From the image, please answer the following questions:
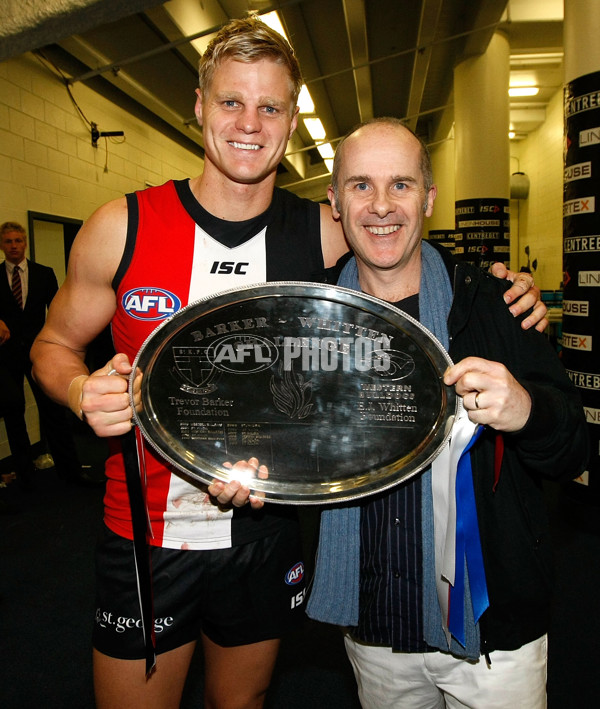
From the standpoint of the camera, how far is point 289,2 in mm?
4992

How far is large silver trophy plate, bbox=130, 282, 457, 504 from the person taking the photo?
1.03 metres

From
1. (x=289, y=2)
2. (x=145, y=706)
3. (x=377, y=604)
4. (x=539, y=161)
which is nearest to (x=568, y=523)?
(x=377, y=604)

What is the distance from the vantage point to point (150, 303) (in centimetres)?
133

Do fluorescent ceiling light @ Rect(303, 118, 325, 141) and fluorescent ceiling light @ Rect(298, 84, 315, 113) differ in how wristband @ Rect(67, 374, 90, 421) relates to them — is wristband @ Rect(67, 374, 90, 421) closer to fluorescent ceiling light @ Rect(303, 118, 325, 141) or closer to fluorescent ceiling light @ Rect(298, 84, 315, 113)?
fluorescent ceiling light @ Rect(298, 84, 315, 113)

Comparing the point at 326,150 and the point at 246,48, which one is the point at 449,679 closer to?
the point at 246,48

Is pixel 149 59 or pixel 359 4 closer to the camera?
pixel 359 4

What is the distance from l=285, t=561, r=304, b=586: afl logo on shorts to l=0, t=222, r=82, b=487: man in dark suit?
3211mm

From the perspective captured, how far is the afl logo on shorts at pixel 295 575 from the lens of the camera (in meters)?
1.46

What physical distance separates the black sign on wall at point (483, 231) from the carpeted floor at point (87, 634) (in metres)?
4.16

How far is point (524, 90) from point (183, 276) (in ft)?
36.9

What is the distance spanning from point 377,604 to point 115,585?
63 cm

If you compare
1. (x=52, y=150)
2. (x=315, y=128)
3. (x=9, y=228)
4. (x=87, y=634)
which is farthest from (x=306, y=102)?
(x=87, y=634)

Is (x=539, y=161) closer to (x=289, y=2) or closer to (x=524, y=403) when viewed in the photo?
(x=289, y=2)

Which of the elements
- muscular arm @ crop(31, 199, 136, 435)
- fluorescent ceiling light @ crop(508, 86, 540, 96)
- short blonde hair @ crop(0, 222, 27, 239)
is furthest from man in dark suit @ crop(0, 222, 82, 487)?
fluorescent ceiling light @ crop(508, 86, 540, 96)
